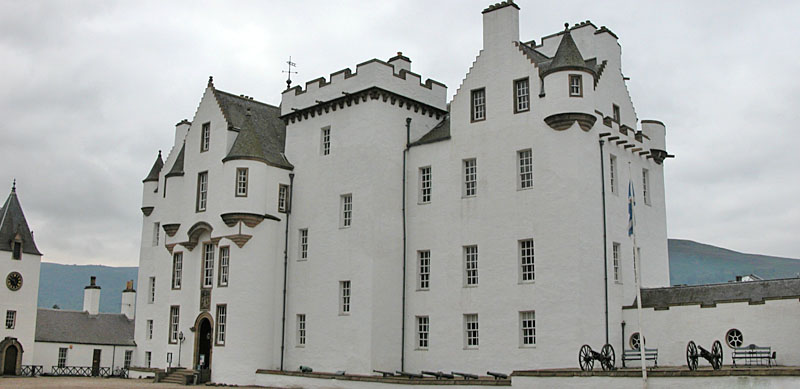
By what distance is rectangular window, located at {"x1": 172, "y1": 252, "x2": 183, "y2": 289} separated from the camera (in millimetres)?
40531

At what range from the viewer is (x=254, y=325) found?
3575cm

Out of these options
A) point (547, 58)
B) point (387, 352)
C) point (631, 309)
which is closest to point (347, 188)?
point (387, 352)

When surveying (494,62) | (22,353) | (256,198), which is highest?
(494,62)

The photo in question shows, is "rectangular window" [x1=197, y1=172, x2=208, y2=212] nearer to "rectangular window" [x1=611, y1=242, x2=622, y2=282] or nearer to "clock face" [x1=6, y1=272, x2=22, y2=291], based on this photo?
"rectangular window" [x1=611, y1=242, x2=622, y2=282]

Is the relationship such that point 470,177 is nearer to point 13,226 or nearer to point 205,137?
point 205,137

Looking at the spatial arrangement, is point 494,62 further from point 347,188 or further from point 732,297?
point 732,297

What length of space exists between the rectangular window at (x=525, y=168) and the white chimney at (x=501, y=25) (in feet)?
15.2

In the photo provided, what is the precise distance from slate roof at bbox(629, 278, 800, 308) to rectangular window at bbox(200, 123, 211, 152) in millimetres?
22335

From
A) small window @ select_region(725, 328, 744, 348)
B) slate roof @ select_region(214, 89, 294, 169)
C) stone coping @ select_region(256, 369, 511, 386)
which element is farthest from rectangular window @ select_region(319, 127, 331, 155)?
small window @ select_region(725, 328, 744, 348)

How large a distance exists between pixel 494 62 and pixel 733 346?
14010 millimetres

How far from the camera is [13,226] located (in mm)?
53250

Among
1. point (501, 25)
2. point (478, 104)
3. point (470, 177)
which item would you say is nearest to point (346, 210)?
point (470, 177)

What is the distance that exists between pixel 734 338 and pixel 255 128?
23719mm

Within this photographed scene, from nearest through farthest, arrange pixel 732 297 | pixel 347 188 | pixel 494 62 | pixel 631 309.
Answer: pixel 732 297 < pixel 631 309 < pixel 494 62 < pixel 347 188
